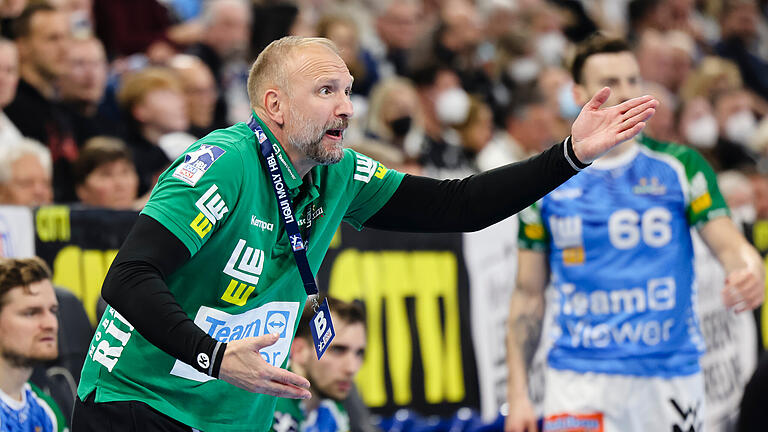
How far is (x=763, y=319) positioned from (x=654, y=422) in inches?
171

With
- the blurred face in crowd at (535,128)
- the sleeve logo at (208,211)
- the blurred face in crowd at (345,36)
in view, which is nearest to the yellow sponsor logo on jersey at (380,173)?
the sleeve logo at (208,211)

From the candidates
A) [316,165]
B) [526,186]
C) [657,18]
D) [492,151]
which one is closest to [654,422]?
[526,186]

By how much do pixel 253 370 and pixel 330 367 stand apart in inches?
116

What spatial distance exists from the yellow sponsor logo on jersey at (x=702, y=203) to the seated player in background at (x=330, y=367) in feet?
6.19

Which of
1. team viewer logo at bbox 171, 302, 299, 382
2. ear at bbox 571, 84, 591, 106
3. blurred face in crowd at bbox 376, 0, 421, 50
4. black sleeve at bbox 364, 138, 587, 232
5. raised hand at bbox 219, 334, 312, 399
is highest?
blurred face in crowd at bbox 376, 0, 421, 50

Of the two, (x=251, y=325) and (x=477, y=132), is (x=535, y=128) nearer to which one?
(x=477, y=132)

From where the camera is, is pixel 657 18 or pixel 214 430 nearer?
pixel 214 430

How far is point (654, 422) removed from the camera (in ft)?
18.2

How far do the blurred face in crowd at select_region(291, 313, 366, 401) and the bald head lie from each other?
229 centimetres

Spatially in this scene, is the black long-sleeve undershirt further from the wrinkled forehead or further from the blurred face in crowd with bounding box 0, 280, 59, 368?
the blurred face in crowd with bounding box 0, 280, 59, 368

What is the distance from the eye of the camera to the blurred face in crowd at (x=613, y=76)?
5.64 meters

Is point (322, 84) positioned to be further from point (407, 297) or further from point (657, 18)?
point (657, 18)

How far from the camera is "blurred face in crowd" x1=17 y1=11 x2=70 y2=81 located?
838 cm

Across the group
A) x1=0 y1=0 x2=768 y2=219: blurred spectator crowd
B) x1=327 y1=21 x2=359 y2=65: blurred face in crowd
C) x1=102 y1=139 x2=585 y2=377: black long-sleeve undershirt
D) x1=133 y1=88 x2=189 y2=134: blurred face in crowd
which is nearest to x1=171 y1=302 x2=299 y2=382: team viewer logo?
x1=102 y1=139 x2=585 y2=377: black long-sleeve undershirt
